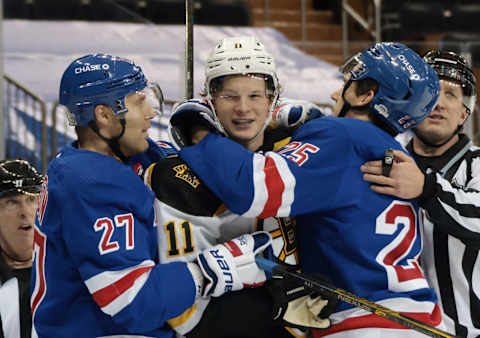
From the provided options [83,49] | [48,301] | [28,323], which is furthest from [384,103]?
[83,49]

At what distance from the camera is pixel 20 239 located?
2.61 metres

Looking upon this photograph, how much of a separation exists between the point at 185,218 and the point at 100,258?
0.90ft

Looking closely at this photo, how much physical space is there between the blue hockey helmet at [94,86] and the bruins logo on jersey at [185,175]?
0.21 meters

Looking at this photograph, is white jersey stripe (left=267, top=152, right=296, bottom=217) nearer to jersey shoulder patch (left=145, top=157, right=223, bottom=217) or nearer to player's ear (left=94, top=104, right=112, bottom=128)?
jersey shoulder patch (left=145, top=157, right=223, bottom=217)

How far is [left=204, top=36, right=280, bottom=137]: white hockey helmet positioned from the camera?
1.84 meters

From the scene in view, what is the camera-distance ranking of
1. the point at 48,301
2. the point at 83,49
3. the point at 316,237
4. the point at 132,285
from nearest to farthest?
the point at 132,285 → the point at 48,301 → the point at 316,237 → the point at 83,49

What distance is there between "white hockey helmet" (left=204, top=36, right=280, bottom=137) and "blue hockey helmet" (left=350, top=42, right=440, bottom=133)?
0.85 ft

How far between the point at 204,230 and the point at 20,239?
117 cm

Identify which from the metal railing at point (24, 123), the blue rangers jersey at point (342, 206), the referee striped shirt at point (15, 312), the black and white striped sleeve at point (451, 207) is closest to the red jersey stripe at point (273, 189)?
the blue rangers jersey at point (342, 206)

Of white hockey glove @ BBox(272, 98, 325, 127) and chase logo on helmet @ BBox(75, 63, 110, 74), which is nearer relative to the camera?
chase logo on helmet @ BBox(75, 63, 110, 74)

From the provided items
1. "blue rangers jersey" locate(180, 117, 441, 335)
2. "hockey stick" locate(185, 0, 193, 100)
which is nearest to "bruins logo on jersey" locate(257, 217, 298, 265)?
"blue rangers jersey" locate(180, 117, 441, 335)

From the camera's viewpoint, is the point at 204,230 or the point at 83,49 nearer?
the point at 204,230

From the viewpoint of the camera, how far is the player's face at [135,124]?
1.70 m

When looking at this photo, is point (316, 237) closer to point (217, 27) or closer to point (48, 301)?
point (48, 301)
